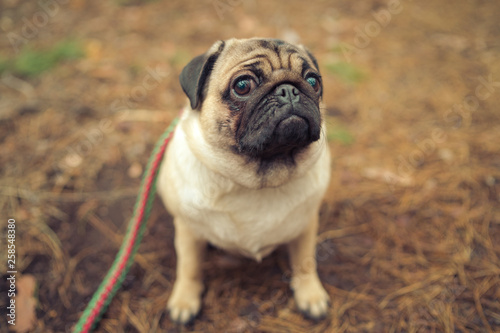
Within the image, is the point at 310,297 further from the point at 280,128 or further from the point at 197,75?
the point at 197,75

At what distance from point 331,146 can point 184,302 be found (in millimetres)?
2197

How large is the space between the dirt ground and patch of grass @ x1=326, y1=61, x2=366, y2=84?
37mm

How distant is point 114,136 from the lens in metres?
3.77

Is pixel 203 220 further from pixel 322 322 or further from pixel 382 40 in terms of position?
pixel 382 40

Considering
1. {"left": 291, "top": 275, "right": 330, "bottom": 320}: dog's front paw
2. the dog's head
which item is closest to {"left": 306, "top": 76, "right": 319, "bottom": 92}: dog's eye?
the dog's head

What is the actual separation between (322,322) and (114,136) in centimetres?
277

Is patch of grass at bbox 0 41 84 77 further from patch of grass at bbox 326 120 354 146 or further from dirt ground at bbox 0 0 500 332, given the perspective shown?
patch of grass at bbox 326 120 354 146

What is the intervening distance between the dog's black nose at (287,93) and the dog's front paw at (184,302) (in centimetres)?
154

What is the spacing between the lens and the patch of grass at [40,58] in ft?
14.4

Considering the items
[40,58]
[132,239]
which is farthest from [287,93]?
[40,58]

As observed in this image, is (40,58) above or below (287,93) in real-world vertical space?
below

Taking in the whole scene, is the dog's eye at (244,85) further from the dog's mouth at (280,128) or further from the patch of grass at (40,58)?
the patch of grass at (40,58)

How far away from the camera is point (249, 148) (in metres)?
1.74

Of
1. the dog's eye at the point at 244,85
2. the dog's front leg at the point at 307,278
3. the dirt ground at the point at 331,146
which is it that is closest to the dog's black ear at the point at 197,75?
the dog's eye at the point at 244,85
